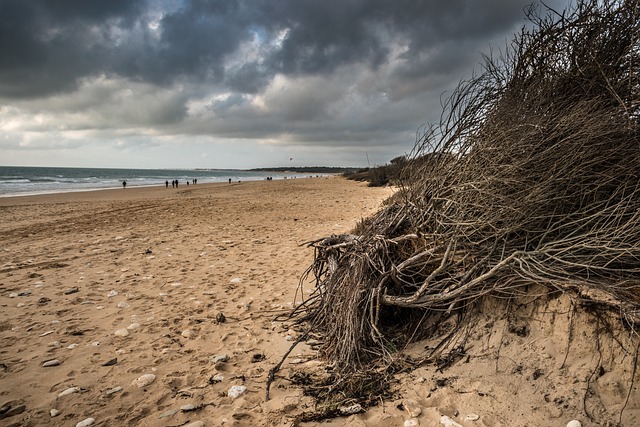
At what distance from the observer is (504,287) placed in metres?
2.84

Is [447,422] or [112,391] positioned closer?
[447,422]

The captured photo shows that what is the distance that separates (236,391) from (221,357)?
67cm

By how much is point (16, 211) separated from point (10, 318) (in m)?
15.5

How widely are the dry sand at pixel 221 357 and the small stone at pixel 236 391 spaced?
0.04 m

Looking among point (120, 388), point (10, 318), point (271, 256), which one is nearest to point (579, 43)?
point (120, 388)

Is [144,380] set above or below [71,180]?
below

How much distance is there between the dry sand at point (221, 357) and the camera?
7.84 feet

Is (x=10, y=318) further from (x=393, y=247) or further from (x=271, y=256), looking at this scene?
(x=393, y=247)

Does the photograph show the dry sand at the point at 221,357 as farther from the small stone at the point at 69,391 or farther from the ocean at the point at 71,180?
the ocean at the point at 71,180

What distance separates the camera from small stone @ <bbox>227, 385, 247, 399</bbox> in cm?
297

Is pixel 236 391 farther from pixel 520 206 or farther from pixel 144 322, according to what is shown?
pixel 520 206

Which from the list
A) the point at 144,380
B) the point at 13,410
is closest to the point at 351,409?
the point at 144,380

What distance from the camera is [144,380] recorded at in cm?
323

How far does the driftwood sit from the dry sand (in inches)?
10.8
